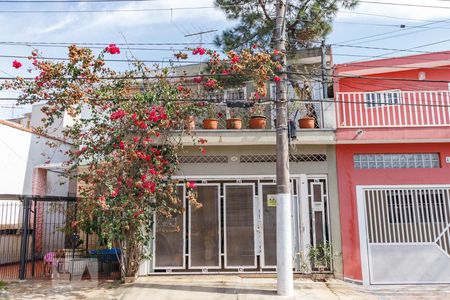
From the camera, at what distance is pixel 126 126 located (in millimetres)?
9016

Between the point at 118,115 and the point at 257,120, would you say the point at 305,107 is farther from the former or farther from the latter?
the point at 118,115

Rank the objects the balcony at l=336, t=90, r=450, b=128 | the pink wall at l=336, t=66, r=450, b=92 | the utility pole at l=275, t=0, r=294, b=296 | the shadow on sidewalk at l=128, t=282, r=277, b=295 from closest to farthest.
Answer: the utility pole at l=275, t=0, r=294, b=296
the shadow on sidewalk at l=128, t=282, r=277, b=295
the balcony at l=336, t=90, r=450, b=128
the pink wall at l=336, t=66, r=450, b=92

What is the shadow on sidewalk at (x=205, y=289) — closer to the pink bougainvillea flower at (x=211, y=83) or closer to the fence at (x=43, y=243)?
the fence at (x=43, y=243)

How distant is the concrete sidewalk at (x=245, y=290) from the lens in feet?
26.7

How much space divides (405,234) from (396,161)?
1998 mm

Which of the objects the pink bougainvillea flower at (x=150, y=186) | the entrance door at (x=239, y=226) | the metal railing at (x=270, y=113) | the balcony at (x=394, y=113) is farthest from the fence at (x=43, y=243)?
the balcony at (x=394, y=113)

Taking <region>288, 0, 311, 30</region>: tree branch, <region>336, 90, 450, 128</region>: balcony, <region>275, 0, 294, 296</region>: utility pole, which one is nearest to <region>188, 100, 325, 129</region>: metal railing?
<region>336, 90, 450, 128</region>: balcony

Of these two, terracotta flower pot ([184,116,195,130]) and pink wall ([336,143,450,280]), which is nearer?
terracotta flower pot ([184,116,195,130])

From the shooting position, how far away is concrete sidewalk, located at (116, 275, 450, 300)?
26.7 ft

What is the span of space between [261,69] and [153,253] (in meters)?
5.72

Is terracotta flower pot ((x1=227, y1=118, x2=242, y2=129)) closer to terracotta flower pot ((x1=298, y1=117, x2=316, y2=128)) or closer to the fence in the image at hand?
terracotta flower pot ((x1=298, y1=117, x2=316, y2=128))

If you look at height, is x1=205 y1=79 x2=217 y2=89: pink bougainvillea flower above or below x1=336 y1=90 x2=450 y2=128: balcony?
above

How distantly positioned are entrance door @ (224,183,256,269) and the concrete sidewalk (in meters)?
0.52

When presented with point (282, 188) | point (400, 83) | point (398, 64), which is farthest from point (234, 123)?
point (400, 83)
